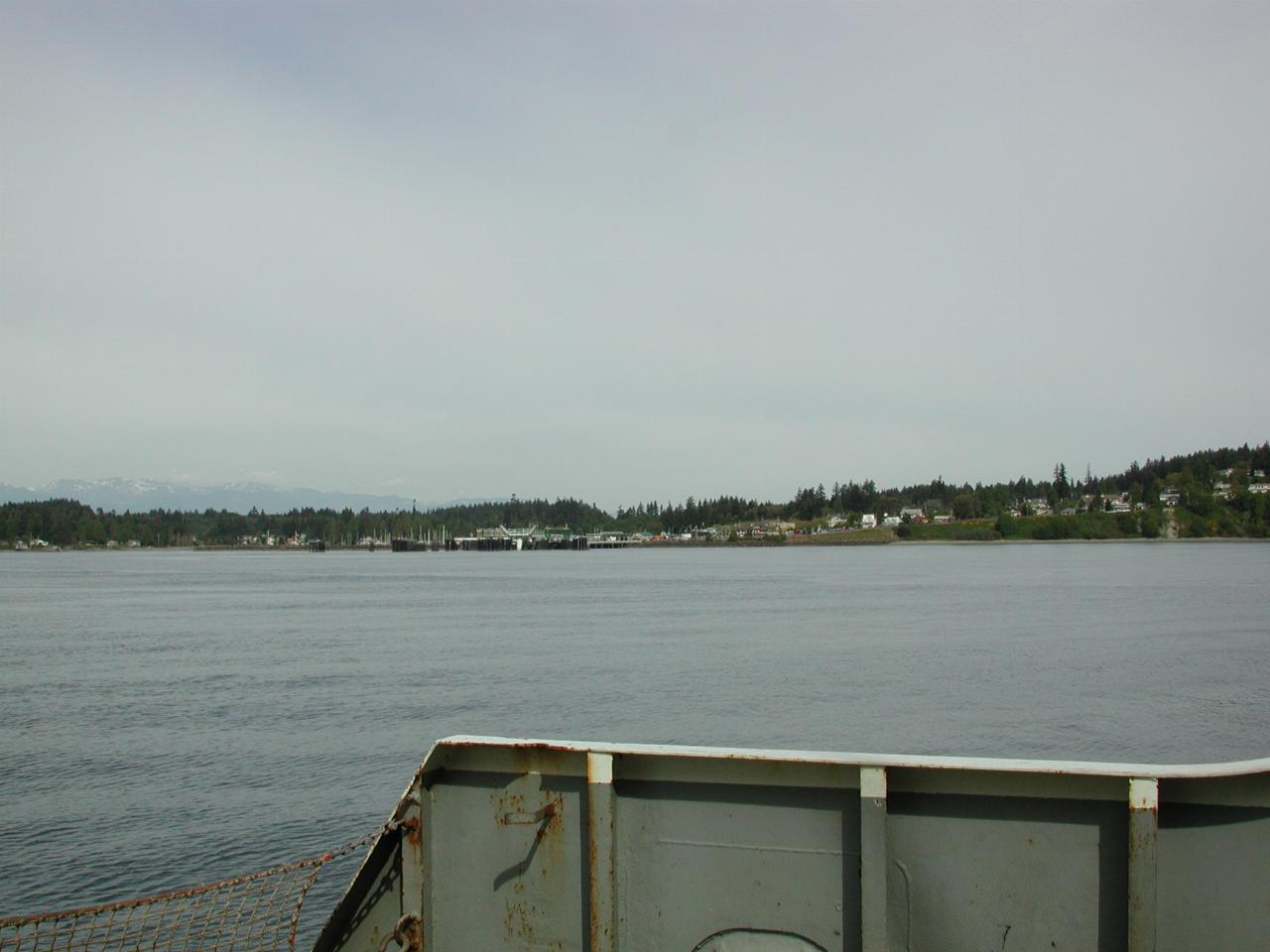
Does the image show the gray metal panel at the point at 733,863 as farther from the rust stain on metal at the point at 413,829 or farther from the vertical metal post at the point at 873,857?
the rust stain on metal at the point at 413,829

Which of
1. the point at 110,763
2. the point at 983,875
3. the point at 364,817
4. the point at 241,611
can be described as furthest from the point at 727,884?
the point at 241,611

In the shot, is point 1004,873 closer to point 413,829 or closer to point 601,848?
point 601,848

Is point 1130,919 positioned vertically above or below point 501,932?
above

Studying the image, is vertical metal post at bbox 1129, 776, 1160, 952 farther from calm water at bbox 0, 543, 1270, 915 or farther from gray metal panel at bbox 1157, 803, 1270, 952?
calm water at bbox 0, 543, 1270, 915

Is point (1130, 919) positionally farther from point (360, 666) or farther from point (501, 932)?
point (360, 666)

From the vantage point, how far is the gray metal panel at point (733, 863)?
15.9 ft

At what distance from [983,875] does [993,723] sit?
2429 centimetres

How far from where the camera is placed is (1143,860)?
14.7 feet

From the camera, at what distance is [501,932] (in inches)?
208

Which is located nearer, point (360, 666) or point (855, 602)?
point (360, 666)

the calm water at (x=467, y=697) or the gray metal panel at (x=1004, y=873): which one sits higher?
the gray metal panel at (x=1004, y=873)

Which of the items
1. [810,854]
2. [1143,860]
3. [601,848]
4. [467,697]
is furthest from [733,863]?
[467,697]

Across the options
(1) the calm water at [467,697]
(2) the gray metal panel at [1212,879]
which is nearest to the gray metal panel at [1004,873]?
(2) the gray metal panel at [1212,879]

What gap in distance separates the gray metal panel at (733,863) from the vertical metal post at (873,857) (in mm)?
80
